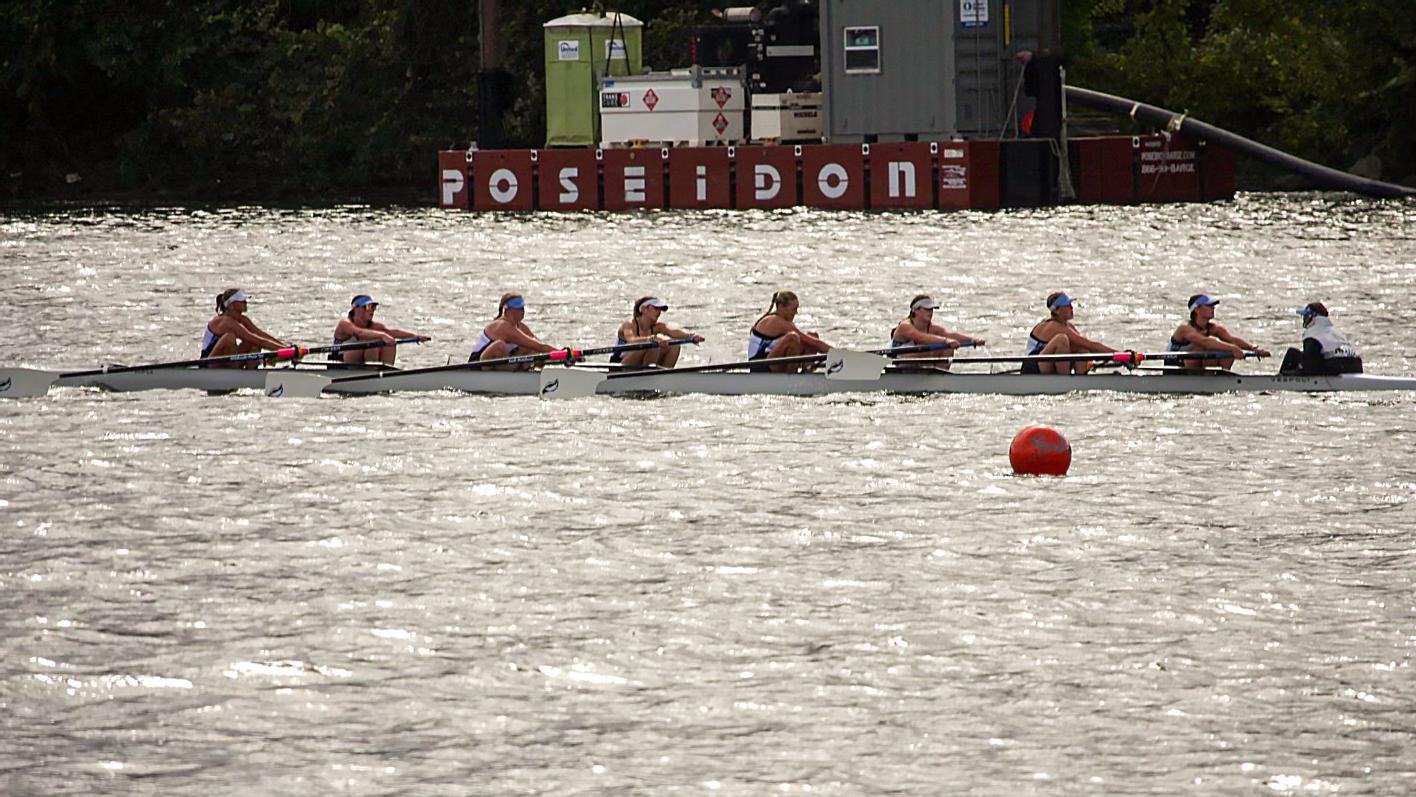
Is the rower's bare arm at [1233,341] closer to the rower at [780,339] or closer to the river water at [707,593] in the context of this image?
the river water at [707,593]

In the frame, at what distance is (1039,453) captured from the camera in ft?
70.5

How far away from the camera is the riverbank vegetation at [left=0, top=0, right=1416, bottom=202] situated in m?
73.6

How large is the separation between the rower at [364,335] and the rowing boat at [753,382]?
425 mm

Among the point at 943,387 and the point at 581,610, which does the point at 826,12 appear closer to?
the point at 943,387

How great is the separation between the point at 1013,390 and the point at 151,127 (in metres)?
60.8

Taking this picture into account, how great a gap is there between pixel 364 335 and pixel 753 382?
16.3ft

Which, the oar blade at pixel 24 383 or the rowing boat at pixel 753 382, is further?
the oar blade at pixel 24 383

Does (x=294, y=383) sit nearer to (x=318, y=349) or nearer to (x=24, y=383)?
(x=318, y=349)

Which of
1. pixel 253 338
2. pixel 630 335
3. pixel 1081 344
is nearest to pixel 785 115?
pixel 630 335

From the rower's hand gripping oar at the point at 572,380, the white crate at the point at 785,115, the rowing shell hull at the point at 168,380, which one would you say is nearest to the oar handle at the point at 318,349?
the rowing shell hull at the point at 168,380

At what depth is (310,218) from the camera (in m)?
67.9

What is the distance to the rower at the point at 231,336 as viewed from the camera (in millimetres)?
28484

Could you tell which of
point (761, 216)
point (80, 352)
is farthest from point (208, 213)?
point (80, 352)

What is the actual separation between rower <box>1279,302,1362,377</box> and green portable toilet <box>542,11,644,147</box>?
37469 mm
